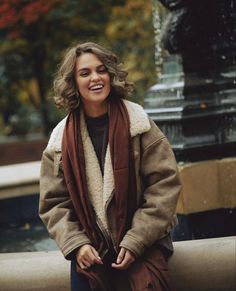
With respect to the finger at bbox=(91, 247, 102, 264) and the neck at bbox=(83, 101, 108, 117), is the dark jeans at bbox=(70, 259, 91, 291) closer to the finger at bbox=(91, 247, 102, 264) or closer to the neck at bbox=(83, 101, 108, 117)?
the finger at bbox=(91, 247, 102, 264)

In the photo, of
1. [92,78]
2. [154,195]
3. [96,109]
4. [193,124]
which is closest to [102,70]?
[92,78]

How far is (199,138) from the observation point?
4801 millimetres

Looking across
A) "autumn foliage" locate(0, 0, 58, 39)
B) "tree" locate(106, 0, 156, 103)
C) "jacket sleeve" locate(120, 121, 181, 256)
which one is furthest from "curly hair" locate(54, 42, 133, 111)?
"tree" locate(106, 0, 156, 103)

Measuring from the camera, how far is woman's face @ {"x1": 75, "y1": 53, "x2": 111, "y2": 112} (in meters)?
2.91

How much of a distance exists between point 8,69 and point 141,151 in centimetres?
1326

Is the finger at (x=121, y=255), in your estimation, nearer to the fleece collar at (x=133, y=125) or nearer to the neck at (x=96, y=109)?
the fleece collar at (x=133, y=125)

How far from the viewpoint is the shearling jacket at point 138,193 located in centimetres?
279

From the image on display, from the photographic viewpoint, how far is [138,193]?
288 centimetres

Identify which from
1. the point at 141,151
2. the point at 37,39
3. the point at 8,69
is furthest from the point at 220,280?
the point at 8,69

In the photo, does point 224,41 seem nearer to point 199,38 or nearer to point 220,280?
point 199,38

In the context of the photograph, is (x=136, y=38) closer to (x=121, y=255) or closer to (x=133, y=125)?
(x=133, y=125)

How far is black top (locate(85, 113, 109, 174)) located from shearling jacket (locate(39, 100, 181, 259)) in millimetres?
29

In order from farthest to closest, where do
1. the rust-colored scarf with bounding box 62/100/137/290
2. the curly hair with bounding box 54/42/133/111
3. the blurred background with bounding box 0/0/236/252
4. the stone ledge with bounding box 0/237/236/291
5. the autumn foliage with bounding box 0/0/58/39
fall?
the autumn foliage with bounding box 0/0/58/39, the blurred background with bounding box 0/0/236/252, the stone ledge with bounding box 0/237/236/291, the curly hair with bounding box 54/42/133/111, the rust-colored scarf with bounding box 62/100/137/290

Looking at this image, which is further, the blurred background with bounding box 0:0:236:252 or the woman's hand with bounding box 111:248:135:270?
the blurred background with bounding box 0:0:236:252
